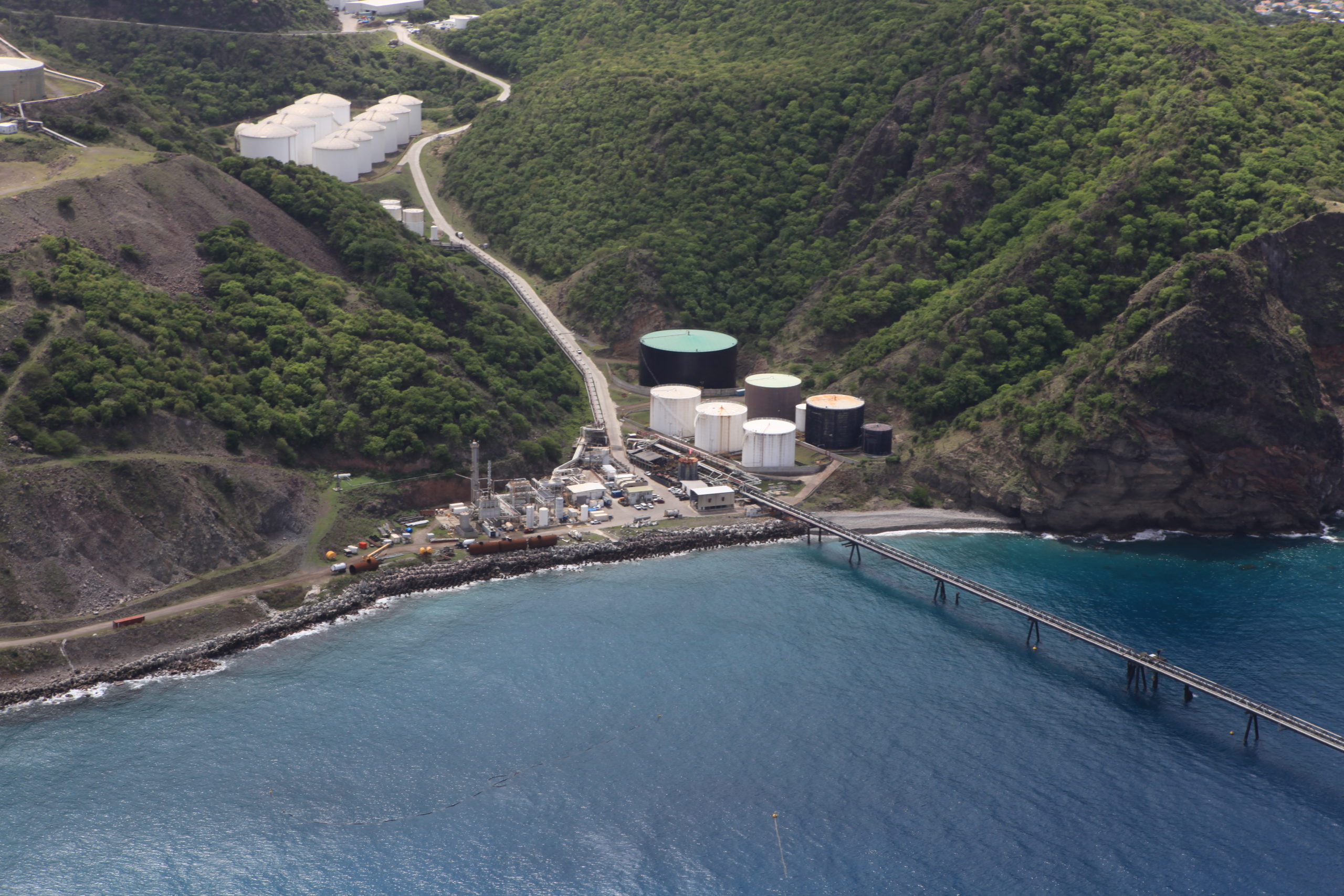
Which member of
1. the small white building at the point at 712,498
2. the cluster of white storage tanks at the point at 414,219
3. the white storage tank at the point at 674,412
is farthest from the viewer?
the cluster of white storage tanks at the point at 414,219

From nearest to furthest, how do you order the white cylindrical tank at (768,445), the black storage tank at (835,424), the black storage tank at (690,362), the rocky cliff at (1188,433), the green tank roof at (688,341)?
the rocky cliff at (1188,433) → the white cylindrical tank at (768,445) → the black storage tank at (835,424) → the black storage tank at (690,362) → the green tank roof at (688,341)

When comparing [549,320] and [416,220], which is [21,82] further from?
[549,320]

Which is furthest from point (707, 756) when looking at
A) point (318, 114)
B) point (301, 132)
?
point (318, 114)

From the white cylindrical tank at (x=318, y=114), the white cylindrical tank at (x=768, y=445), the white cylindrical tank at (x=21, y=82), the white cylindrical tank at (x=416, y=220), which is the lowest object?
the white cylindrical tank at (x=768, y=445)

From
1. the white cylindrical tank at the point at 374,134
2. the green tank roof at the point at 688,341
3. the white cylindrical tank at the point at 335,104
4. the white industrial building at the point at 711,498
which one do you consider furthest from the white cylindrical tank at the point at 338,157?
the white industrial building at the point at 711,498

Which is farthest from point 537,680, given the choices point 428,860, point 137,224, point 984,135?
point 984,135

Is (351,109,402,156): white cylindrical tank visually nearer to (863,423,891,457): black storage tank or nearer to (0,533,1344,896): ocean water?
(863,423,891,457): black storage tank

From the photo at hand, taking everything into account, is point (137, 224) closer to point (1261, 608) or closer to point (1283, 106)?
point (1261, 608)

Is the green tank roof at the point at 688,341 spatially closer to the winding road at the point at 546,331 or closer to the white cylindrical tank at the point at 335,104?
the winding road at the point at 546,331
